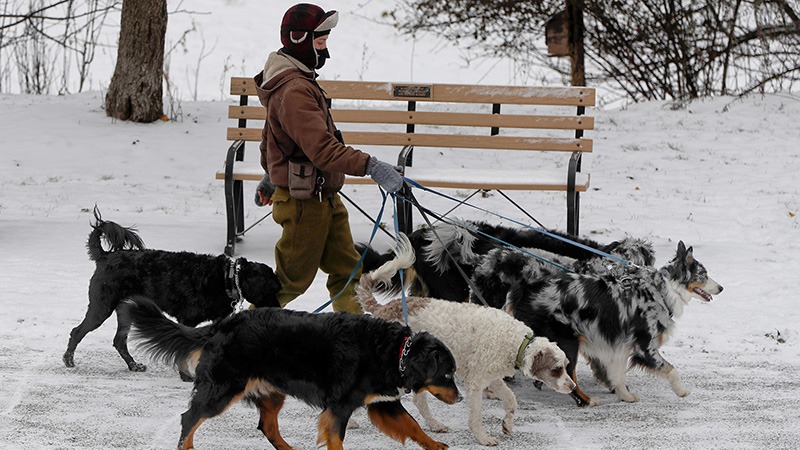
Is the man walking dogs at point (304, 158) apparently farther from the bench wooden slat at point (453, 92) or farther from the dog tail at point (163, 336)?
the bench wooden slat at point (453, 92)

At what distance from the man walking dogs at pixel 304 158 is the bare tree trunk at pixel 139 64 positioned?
18.2ft

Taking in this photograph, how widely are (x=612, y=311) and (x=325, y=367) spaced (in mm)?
1917

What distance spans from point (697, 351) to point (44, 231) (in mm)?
5328

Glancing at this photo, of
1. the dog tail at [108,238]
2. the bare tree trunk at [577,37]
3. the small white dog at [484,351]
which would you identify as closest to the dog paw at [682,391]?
the small white dog at [484,351]

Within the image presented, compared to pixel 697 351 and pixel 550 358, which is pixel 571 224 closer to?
pixel 697 351

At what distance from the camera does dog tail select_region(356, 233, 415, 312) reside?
545 centimetres

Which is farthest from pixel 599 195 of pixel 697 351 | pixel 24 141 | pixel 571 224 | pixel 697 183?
pixel 24 141

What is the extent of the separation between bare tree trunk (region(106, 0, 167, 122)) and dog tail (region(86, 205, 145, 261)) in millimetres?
5149

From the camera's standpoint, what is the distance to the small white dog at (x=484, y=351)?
16.4ft

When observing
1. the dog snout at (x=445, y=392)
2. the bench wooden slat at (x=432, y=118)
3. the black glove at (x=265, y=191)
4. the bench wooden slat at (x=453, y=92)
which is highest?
the bench wooden slat at (x=453, y=92)

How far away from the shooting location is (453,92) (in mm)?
9359

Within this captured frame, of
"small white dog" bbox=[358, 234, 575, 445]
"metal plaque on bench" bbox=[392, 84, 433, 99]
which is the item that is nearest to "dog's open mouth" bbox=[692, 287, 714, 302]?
"small white dog" bbox=[358, 234, 575, 445]

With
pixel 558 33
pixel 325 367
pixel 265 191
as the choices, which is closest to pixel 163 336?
pixel 325 367

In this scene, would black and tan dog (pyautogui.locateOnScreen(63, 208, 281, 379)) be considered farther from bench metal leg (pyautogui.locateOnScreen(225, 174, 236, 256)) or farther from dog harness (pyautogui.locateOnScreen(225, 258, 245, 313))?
bench metal leg (pyautogui.locateOnScreen(225, 174, 236, 256))
